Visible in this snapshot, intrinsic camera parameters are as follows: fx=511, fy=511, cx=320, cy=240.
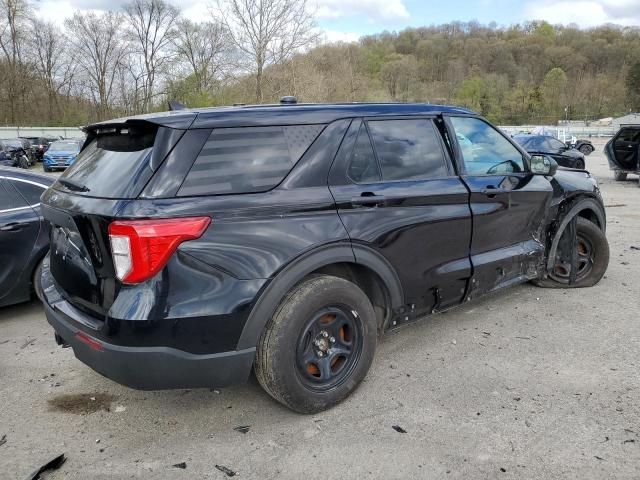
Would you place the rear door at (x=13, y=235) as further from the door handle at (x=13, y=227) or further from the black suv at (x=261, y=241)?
the black suv at (x=261, y=241)

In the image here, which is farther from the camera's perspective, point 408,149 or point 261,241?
point 408,149

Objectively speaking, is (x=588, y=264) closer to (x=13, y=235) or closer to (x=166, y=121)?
(x=166, y=121)

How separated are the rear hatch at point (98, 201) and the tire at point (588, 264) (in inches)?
158

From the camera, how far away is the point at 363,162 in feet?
10.4

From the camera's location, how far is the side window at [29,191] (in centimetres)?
490

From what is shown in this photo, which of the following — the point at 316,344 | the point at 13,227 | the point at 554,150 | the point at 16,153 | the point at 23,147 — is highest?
the point at 23,147

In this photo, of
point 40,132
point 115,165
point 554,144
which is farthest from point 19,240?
point 40,132

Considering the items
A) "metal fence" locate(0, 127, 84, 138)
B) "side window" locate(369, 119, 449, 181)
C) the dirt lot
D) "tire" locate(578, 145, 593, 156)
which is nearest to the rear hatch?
the dirt lot

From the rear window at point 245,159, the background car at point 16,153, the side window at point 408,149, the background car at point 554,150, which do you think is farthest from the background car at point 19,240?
the background car at point 16,153

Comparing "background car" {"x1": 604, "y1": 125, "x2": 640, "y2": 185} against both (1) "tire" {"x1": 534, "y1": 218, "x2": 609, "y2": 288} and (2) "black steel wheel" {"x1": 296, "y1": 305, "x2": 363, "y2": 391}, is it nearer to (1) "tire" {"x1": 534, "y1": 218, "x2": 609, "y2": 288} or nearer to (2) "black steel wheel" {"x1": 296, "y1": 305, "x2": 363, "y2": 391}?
(1) "tire" {"x1": 534, "y1": 218, "x2": 609, "y2": 288}

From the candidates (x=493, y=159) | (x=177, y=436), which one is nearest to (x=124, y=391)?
(x=177, y=436)

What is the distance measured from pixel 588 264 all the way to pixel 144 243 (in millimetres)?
4532

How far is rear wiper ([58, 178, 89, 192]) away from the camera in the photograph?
286cm

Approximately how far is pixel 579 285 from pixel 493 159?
193cm
